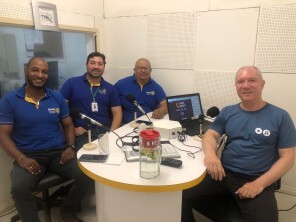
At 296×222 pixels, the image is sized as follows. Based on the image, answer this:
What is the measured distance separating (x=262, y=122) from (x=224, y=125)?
0.27 metres

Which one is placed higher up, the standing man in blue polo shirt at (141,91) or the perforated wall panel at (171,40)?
the perforated wall panel at (171,40)

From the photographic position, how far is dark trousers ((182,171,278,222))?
4.68 ft

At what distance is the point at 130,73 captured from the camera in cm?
326

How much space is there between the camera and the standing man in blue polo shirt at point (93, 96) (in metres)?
2.50

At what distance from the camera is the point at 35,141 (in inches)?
77.6

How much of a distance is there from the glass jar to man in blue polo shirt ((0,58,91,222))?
84cm

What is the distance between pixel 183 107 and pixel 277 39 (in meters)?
1.09

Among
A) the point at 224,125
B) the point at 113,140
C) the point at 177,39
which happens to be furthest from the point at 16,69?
the point at 224,125

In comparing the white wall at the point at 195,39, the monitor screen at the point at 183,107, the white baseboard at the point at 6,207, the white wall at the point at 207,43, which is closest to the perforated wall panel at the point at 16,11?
the white wall at the point at 195,39

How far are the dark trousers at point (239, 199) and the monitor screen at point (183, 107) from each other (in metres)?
0.66

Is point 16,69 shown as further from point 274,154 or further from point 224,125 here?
A: point 274,154

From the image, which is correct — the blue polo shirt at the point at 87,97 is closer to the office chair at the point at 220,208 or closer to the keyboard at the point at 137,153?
the keyboard at the point at 137,153

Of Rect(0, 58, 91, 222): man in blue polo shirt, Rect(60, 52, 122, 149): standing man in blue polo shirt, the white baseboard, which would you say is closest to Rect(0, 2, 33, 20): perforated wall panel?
Rect(0, 58, 91, 222): man in blue polo shirt

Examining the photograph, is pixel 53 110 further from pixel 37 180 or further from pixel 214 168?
pixel 214 168
